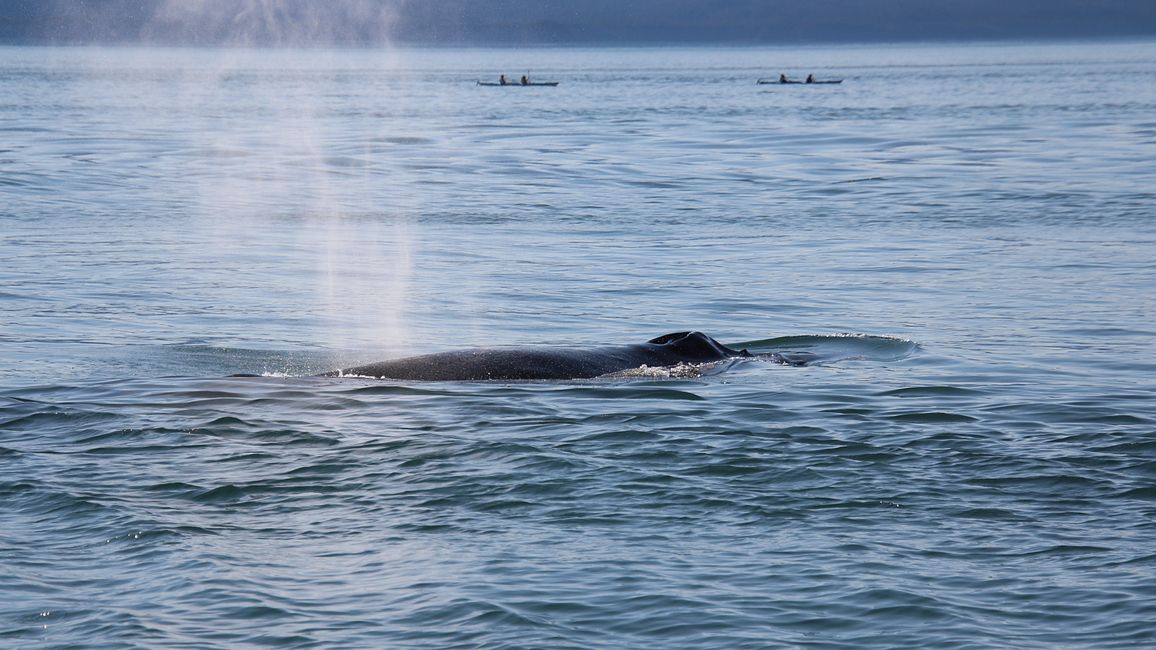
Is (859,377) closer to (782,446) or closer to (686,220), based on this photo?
(782,446)

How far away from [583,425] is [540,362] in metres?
2.24

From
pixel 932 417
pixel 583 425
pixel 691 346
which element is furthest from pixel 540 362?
pixel 932 417

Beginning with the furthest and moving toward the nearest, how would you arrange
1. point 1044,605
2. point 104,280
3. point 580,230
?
1. point 580,230
2. point 104,280
3. point 1044,605

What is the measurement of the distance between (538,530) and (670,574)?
118cm

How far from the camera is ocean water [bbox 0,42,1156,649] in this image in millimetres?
8539

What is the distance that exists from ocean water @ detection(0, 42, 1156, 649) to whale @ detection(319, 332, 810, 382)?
1.08 ft

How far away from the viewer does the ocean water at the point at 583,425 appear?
8.54m

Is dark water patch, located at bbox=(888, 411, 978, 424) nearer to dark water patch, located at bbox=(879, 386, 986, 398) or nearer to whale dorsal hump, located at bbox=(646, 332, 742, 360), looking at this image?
dark water patch, located at bbox=(879, 386, 986, 398)

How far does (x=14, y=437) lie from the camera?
12.3 meters

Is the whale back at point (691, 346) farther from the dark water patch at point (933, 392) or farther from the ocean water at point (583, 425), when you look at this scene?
the dark water patch at point (933, 392)

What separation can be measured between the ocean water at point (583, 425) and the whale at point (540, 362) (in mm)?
330

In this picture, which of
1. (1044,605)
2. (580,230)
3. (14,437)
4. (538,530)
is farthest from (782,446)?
(580,230)

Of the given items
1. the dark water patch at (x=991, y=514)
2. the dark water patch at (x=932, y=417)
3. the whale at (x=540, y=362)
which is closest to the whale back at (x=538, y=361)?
the whale at (x=540, y=362)

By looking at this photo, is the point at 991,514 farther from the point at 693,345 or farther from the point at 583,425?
the point at 693,345
